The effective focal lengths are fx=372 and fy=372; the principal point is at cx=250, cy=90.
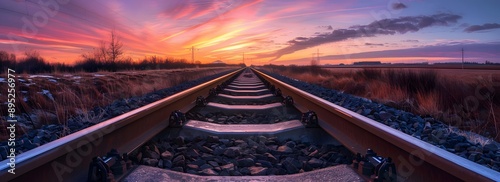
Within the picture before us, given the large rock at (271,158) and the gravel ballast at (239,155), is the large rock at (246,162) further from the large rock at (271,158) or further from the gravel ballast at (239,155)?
the large rock at (271,158)

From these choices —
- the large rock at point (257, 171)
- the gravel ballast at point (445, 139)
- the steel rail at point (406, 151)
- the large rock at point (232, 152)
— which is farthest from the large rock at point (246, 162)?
the gravel ballast at point (445, 139)

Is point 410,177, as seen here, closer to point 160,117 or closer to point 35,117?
point 160,117

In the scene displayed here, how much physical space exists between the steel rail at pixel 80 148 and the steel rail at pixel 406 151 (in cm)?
205

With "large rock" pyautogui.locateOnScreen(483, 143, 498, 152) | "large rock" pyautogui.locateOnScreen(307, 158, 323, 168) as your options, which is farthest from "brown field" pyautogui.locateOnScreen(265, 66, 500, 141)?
"large rock" pyautogui.locateOnScreen(307, 158, 323, 168)

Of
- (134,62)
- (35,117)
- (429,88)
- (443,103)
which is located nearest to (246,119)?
(35,117)

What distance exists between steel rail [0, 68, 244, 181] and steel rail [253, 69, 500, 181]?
2.05m

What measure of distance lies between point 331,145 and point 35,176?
9.13 ft

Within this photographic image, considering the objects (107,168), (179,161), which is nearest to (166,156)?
(179,161)

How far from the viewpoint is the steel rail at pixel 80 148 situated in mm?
2137

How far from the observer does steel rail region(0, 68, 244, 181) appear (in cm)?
214

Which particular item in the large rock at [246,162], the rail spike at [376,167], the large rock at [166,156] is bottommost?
the large rock at [246,162]

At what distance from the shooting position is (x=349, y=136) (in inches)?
150

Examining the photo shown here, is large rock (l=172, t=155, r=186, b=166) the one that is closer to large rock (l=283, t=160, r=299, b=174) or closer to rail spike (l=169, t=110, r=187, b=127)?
large rock (l=283, t=160, r=299, b=174)

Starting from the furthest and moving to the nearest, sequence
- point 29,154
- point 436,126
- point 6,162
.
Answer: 1. point 436,126
2. point 29,154
3. point 6,162
